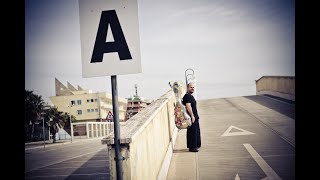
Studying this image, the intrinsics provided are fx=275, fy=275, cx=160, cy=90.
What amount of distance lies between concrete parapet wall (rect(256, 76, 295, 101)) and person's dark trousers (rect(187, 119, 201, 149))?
10872 mm

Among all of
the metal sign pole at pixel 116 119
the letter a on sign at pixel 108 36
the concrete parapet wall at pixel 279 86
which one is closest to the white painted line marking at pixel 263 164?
the metal sign pole at pixel 116 119

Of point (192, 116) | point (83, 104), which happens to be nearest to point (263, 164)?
point (192, 116)

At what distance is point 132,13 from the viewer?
2678mm

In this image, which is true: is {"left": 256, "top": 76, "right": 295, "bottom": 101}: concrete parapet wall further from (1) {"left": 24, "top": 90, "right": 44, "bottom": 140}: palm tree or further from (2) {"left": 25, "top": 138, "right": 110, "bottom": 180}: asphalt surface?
(1) {"left": 24, "top": 90, "right": 44, "bottom": 140}: palm tree

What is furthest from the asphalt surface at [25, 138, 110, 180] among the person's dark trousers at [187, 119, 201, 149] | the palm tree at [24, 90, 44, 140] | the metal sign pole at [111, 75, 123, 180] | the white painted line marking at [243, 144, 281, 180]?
the palm tree at [24, 90, 44, 140]

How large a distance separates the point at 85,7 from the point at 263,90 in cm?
2667

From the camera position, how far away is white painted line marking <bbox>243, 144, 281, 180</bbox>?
569cm

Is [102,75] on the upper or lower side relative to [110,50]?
lower

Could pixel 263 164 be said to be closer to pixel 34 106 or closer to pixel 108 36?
pixel 108 36

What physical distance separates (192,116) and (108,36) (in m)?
5.13

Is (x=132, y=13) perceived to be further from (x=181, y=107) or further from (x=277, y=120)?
(x=277, y=120)

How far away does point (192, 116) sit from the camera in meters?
7.46

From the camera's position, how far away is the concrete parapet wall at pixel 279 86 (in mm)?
17734
